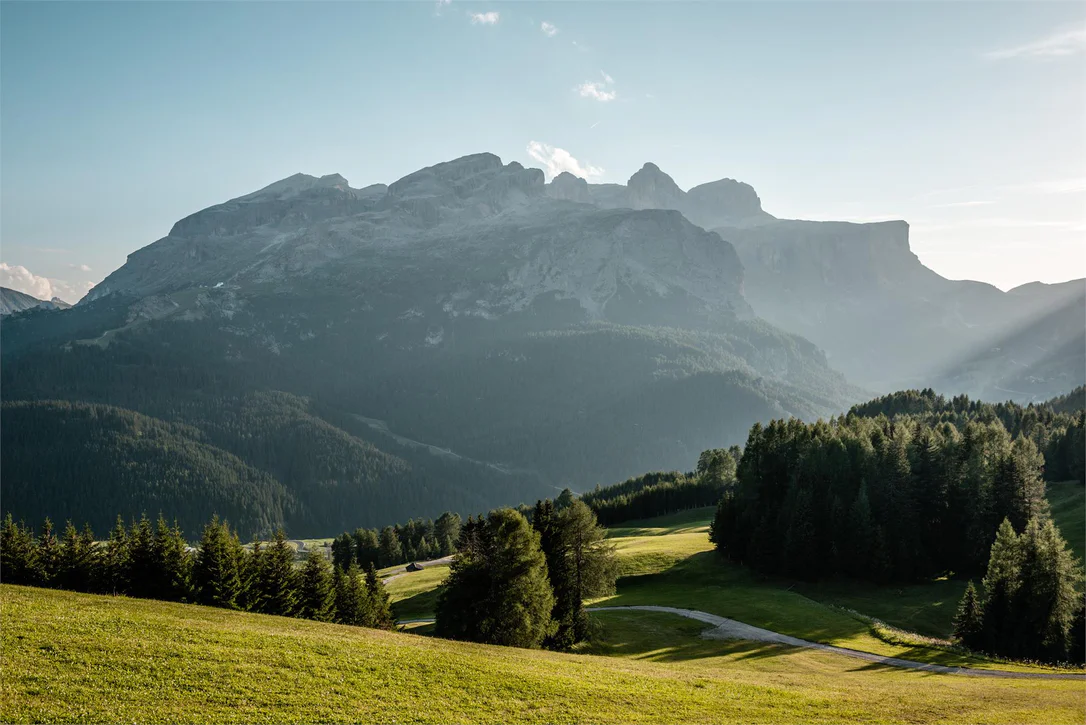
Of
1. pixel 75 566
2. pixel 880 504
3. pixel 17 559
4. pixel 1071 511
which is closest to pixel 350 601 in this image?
pixel 75 566

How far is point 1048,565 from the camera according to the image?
5162cm

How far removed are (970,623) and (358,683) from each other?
51.1 meters

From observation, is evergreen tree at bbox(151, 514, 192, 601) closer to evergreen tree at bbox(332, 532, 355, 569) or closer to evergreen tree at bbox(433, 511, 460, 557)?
evergreen tree at bbox(332, 532, 355, 569)

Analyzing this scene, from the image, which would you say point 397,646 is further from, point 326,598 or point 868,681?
point 868,681

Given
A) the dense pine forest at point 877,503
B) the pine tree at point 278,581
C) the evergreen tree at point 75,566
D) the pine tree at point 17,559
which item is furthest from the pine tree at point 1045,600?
the pine tree at point 17,559

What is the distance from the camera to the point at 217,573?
49344 mm

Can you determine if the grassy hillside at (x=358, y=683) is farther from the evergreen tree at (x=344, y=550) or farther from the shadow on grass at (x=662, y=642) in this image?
the evergreen tree at (x=344, y=550)

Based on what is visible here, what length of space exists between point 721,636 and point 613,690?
28.5 metres

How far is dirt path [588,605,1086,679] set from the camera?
43.5 meters

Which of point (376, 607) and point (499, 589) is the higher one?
point (499, 589)

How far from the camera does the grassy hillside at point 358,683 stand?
80.2 ft

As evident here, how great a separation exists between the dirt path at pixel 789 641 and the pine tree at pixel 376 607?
21632mm

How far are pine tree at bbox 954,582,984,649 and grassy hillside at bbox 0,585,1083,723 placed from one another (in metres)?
13.6

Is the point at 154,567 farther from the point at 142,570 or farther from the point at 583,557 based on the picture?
the point at 583,557
